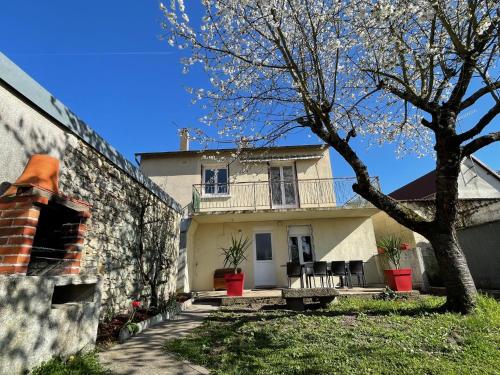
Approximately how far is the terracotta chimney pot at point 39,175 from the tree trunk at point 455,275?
542 cm

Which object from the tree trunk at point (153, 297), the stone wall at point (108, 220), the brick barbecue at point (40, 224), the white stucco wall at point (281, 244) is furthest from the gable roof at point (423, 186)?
the brick barbecue at point (40, 224)

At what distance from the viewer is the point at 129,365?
270cm

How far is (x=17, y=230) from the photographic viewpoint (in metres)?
2.36

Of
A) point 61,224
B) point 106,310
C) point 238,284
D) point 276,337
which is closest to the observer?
point 61,224

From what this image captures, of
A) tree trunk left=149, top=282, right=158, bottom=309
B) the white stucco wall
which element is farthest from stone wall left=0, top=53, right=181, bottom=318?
the white stucco wall

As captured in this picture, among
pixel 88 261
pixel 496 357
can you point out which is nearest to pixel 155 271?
pixel 88 261

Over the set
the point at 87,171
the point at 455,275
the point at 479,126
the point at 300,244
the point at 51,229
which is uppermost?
the point at 479,126

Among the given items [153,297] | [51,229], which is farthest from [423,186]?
[51,229]

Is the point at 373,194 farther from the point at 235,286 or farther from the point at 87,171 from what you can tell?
the point at 87,171

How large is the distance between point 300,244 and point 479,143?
705 centimetres

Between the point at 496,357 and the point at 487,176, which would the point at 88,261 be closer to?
the point at 496,357

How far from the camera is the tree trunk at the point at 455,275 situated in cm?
431

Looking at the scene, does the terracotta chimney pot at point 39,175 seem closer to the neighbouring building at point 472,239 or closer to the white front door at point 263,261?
the white front door at point 263,261

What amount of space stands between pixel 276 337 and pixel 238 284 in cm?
411
